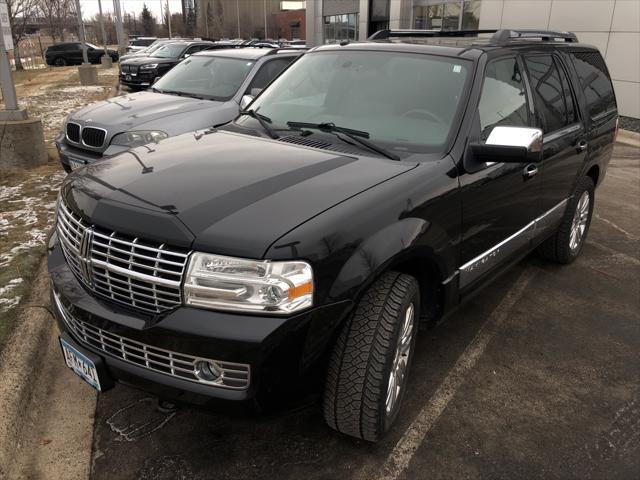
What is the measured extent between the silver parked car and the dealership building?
32.9ft

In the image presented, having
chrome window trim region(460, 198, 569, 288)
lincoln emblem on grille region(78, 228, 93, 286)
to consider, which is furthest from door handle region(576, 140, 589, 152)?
lincoln emblem on grille region(78, 228, 93, 286)

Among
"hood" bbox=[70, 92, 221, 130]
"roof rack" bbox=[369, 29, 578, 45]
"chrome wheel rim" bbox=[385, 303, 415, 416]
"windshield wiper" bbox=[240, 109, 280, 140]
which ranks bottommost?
"chrome wheel rim" bbox=[385, 303, 415, 416]

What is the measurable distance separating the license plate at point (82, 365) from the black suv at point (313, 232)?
11 mm

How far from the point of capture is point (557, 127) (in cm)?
417

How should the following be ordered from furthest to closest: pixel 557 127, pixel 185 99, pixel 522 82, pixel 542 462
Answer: pixel 185 99
pixel 557 127
pixel 522 82
pixel 542 462

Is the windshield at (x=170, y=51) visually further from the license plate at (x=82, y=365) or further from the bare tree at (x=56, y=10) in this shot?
the bare tree at (x=56, y=10)

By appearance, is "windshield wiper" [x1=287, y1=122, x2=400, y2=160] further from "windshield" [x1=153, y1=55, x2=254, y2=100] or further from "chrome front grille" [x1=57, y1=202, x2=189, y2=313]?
"windshield" [x1=153, y1=55, x2=254, y2=100]

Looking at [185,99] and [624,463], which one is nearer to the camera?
[624,463]

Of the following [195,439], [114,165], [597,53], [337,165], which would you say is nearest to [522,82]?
[337,165]

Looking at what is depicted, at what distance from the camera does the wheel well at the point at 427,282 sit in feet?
9.15

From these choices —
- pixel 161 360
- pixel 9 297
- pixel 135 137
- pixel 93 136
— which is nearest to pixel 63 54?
pixel 93 136

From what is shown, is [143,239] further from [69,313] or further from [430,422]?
[430,422]

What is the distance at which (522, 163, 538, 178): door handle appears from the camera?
3.67 meters

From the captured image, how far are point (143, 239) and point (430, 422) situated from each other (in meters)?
1.79
